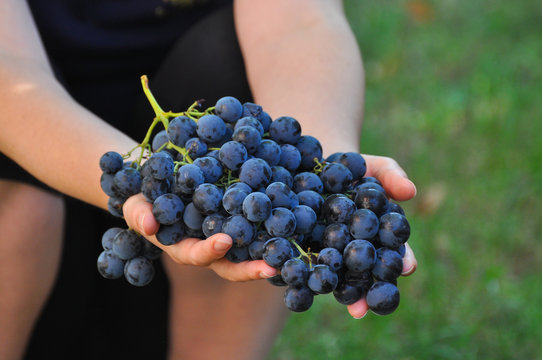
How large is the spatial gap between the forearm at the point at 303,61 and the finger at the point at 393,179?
27 cm

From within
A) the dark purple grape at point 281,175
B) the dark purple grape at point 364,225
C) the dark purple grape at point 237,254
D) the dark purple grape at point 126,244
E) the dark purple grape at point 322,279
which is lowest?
the dark purple grape at point 126,244

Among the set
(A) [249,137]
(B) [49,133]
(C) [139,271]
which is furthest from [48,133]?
(A) [249,137]

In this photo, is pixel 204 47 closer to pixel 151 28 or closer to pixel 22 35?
pixel 151 28

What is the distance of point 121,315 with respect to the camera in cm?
162

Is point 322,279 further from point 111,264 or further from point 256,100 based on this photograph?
point 256,100

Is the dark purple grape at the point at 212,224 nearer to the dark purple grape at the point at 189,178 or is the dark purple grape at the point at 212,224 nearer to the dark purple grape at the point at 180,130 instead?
the dark purple grape at the point at 189,178

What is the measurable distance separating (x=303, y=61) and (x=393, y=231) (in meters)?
0.68

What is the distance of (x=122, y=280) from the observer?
156 cm

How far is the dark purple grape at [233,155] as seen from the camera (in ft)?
2.94

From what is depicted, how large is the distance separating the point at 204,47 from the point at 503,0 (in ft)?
9.34

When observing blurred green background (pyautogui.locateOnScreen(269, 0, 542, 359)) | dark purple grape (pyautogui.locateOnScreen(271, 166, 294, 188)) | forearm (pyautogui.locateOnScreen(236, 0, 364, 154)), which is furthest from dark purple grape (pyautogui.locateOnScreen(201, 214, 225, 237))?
blurred green background (pyautogui.locateOnScreen(269, 0, 542, 359))

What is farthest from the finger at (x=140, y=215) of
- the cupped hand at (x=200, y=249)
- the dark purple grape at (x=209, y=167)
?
the dark purple grape at (x=209, y=167)

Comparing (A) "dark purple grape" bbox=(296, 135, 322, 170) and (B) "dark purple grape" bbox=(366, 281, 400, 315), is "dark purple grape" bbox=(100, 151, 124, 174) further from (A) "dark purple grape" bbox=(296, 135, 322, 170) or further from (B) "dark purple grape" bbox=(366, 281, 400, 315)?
(B) "dark purple grape" bbox=(366, 281, 400, 315)

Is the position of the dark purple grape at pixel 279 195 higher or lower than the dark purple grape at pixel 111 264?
higher
